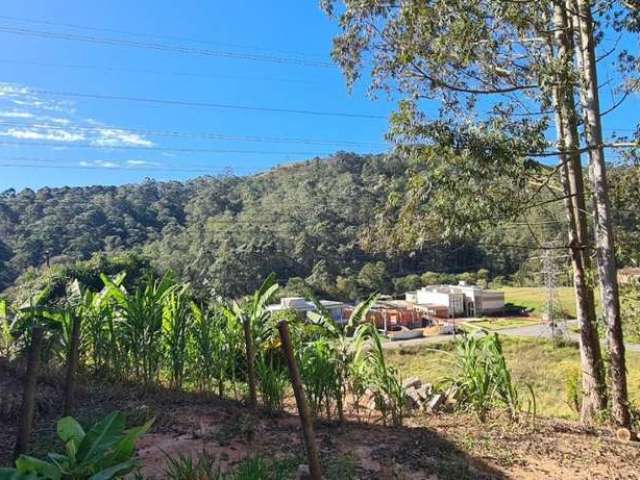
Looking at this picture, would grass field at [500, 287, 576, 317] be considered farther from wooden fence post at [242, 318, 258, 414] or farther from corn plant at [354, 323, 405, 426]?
wooden fence post at [242, 318, 258, 414]

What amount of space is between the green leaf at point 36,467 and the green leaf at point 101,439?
13 cm

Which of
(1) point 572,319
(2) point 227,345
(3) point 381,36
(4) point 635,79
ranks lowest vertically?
(1) point 572,319

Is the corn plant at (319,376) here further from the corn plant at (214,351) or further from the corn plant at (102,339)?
the corn plant at (102,339)

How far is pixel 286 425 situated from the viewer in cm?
387

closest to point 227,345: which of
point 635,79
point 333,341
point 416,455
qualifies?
point 333,341

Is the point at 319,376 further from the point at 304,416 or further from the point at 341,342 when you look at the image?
the point at 304,416

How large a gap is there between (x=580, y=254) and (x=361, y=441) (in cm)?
414

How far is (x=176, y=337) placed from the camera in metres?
4.64

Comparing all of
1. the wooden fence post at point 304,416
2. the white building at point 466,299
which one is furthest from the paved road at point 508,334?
the wooden fence post at point 304,416

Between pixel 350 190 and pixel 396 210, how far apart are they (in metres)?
33.8

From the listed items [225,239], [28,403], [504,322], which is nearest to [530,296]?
[504,322]

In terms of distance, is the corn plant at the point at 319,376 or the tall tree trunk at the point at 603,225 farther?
the tall tree trunk at the point at 603,225

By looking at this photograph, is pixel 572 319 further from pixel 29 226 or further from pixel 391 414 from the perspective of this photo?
pixel 29 226

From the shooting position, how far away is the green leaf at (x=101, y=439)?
198cm
